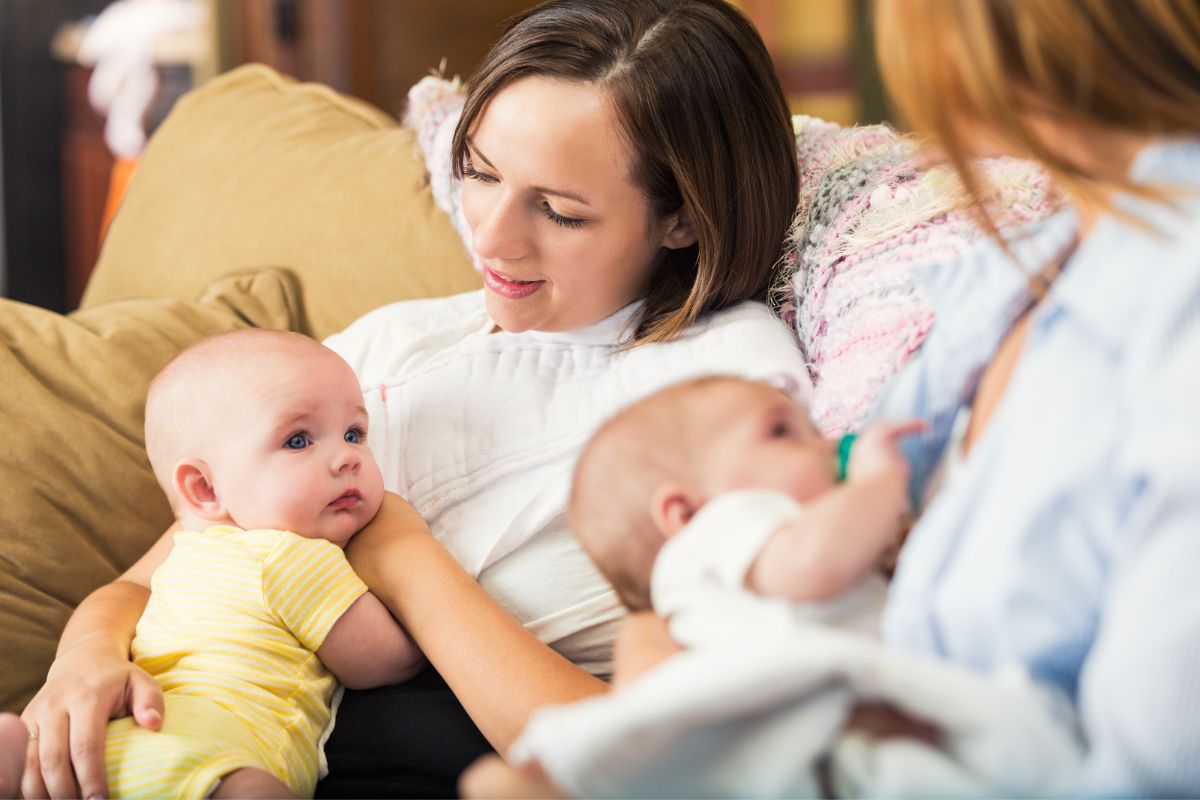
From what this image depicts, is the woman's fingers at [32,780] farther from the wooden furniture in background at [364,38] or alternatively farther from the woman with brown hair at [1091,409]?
the wooden furniture in background at [364,38]

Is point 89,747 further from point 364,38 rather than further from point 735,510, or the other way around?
point 364,38

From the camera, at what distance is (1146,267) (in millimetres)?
717

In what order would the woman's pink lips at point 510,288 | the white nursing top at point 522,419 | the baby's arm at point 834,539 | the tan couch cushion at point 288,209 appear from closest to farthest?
the baby's arm at point 834,539 < the white nursing top at point 522,419 < the woman's pink lips at point 510,288 < the tan couch cushion at point 288,209

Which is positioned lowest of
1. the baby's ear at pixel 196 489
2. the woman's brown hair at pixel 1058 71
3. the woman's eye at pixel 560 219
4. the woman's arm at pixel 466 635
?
the woman's arm at pixel 466 635

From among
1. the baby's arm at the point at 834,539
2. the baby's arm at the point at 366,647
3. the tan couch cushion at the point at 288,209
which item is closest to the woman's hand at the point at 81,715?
the baby's arm at the point at 366,647

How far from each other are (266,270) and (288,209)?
0.41 ft

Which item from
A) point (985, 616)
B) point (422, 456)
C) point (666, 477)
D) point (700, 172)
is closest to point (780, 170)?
point (700, 172)

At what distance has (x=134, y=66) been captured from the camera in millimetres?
4324

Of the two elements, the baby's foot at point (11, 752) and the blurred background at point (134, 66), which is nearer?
the baby's foot at point (11, 752)

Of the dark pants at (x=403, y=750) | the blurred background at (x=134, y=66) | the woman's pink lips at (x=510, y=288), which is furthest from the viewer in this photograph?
the blurred background at (x=134, y=66)

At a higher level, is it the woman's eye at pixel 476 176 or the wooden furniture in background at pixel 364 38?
the woman's eye at pixel 476 176

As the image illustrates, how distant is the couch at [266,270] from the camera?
1219mm

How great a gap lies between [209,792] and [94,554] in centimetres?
50

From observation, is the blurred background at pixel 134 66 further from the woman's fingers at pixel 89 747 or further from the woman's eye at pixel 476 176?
the woman's fingers at pixel 89 747
